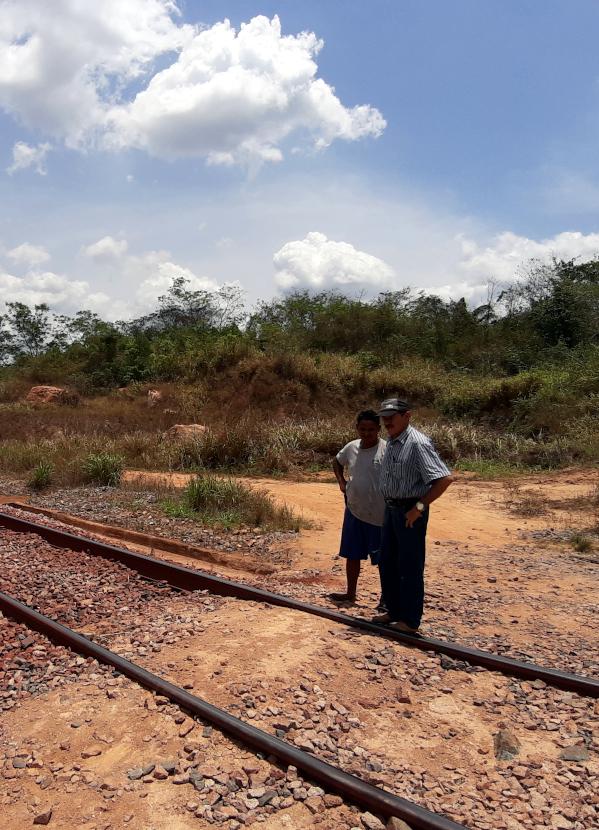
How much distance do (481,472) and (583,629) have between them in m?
10.1

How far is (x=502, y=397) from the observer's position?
20.6 metres

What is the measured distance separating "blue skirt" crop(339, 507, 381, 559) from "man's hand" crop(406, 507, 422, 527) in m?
0.95

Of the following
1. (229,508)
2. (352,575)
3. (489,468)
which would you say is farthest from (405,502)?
(489,468)

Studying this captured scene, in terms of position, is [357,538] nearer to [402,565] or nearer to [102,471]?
[402,565]

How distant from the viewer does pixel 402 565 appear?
4.84m

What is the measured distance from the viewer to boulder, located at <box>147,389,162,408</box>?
25625 millimetres

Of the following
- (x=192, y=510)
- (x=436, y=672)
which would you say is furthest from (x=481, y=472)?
(x=436, y=672)

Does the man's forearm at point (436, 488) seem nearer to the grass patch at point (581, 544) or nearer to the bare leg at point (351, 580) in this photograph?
the bare leg at point (351, 580)

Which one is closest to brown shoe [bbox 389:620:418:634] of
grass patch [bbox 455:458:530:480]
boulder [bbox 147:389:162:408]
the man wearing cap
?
the man wearing cap

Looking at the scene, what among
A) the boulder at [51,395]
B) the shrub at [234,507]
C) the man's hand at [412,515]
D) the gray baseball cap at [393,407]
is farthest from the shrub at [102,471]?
the boulder at [51,395]

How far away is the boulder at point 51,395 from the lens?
94.8 ft

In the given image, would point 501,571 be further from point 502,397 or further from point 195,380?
point 195,380

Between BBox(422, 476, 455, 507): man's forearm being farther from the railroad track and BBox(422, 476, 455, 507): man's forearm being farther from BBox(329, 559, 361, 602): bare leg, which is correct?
BBox(329, 559, 361, 602): bare leg

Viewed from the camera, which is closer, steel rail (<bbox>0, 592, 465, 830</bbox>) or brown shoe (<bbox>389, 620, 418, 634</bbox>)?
steel rail (<bbox>0, 592, 465, 830</bbox>)
